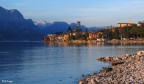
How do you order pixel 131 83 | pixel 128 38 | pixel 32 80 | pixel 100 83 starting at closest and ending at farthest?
pixel 131 83
pixel 100 83
pixel 32 80
pixel 128 38

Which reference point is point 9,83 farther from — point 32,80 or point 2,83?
point 32,80

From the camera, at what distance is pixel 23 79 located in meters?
32.9

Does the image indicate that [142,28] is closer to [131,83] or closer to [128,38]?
[128,38]

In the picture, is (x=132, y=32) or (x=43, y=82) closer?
(x=43, y=82)

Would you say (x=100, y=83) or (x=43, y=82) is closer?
(x=100, y=83)

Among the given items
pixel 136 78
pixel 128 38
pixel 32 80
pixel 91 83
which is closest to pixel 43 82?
pixel 32 80

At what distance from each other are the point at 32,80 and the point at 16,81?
1502mm

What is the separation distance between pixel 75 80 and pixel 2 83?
6675 mm

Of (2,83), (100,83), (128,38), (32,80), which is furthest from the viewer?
(128,38)

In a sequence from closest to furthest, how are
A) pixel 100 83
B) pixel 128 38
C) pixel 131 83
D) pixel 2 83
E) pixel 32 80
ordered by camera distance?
pixel 131 83, pixel 100 83, pixel 2 83, pixel 32 80, pixel 128 38

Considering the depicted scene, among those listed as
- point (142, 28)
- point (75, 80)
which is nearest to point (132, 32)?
point (142, 28)

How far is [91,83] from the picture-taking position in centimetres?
2617

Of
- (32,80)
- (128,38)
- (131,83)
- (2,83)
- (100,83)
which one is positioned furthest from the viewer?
(128,38)

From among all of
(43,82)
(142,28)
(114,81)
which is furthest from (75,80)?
(142,28)
